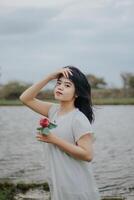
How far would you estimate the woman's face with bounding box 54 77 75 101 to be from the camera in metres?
3.58

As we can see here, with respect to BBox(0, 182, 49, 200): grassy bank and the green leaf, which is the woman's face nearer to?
the green leaf

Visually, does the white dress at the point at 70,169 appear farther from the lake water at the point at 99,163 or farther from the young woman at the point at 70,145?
the lake water at the point at 99,163

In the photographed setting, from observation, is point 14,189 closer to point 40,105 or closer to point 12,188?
point 12,188

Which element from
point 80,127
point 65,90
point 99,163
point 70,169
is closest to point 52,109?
point 65,90

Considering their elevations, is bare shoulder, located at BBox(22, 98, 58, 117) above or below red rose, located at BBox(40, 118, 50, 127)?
above

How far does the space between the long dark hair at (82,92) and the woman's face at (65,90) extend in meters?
0.03

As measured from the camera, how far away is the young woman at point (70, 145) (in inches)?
136

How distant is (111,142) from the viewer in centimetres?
2262

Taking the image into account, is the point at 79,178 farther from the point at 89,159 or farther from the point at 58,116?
the point at 58,116

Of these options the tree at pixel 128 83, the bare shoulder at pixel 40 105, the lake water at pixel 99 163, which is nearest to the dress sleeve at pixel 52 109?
the bare shoulder at pixel 40 105

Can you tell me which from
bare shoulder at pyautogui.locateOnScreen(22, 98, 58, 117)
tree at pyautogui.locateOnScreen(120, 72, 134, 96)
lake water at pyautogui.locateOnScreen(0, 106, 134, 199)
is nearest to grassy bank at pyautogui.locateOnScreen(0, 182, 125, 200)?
lake water at pyautogui.locateOnScreen(0, 106, 134, 199)

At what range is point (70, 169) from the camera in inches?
137

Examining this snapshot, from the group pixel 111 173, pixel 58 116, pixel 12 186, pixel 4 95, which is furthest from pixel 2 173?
pixel 4 95

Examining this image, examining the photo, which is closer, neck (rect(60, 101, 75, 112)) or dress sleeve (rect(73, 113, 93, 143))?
dress sleeve (rect(73, 113, 93, 143))
